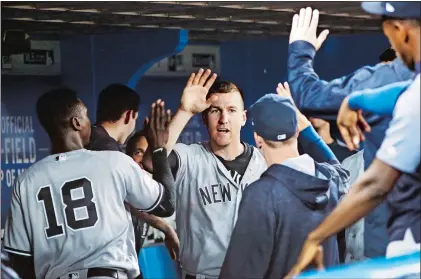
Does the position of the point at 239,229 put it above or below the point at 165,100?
below

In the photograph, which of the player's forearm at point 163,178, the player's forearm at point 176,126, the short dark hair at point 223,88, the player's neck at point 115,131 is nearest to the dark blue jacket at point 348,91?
the short dark hair at point 223,88

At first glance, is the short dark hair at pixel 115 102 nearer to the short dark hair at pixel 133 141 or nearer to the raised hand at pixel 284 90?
the short dark hair at pixel 133 141

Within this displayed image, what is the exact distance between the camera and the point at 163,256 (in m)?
5.48

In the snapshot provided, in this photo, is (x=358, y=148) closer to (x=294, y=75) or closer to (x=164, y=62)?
(x=294, y=75)

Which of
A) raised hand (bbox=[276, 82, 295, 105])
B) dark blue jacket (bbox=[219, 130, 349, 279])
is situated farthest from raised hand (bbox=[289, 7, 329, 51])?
dark blue jacket (bbox=[219, 130, 349, 279])

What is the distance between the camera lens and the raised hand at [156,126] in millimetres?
5316

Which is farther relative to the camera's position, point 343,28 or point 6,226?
point 343,28

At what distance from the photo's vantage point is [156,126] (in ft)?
17.5

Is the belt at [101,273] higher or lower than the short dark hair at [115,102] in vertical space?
lower

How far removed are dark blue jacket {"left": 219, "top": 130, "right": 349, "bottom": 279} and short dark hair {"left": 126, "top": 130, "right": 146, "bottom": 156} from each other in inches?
20.7

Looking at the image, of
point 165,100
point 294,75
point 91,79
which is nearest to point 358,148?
point 294,75

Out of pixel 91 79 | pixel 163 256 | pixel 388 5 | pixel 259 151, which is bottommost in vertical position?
pixel 163 256

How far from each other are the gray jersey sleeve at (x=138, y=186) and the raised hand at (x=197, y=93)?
34 cm

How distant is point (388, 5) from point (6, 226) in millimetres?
1876
